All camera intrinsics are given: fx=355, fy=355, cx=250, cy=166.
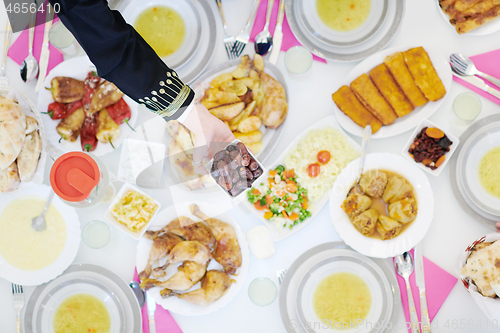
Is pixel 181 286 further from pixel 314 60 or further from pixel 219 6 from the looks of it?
pixel 219 6

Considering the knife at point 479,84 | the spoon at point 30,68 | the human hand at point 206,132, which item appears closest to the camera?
the human hand at point 206,132

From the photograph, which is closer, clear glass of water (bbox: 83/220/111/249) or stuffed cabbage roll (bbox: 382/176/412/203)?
stuffed cabbage roll (bbox: 382/176/412/203)

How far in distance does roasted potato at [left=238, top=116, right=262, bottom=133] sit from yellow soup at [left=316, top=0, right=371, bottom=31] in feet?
2.43

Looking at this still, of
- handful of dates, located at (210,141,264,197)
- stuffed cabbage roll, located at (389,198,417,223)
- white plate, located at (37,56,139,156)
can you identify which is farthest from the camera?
white plate, located at (37,56,139,156)

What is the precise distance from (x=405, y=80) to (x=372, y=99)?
8.2 inches

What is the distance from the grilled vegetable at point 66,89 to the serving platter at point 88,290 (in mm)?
1001

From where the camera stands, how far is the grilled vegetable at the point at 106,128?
2.08 metres

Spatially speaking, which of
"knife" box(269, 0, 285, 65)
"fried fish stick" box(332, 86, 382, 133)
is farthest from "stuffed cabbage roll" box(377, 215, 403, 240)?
"knife" box(269, 0, 285, 65)

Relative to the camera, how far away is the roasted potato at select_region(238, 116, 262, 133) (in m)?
2.06

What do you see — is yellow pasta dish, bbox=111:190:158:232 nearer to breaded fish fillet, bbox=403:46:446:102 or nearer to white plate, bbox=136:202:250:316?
white plate, bbox=136:202:250:316

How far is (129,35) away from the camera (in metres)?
1.39

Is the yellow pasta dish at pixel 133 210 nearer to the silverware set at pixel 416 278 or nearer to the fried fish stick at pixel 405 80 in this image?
the silverware set at pixel 416 278

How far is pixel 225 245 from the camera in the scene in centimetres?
204

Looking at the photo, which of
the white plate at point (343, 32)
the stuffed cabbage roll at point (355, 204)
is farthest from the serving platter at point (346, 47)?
the stuffed cabbage roll at point (355, 204)
